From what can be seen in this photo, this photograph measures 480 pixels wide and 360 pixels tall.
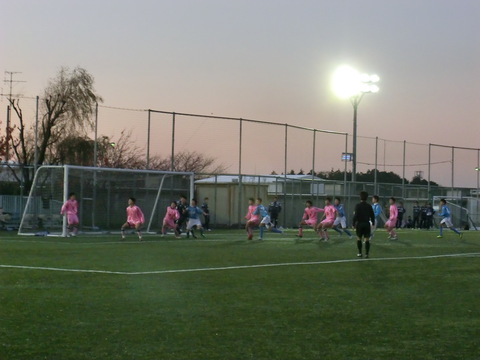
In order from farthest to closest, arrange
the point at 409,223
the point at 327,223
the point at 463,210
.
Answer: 1. the point at 463,210
2. the point at 409,223
3. the point at 327,223

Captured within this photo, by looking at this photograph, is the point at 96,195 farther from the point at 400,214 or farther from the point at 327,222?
the point at 400,214

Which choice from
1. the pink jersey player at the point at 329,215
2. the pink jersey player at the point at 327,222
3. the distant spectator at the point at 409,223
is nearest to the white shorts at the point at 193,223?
the pink jersey player at the point at 327,222

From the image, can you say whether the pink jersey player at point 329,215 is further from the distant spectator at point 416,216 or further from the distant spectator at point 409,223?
the distant spectator at point 409,223

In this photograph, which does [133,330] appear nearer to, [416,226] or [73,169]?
[73,169]

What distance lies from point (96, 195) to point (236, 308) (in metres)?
25.1

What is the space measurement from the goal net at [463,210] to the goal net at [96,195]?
24188 mm

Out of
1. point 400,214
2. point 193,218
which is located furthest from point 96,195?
point 400,214

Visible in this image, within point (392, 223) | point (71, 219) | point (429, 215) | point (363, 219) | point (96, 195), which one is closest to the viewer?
point (363, 219)

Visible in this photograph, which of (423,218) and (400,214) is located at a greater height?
(400,214)

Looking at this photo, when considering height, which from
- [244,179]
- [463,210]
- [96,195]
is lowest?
[463,210]

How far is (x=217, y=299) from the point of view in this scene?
12.2m

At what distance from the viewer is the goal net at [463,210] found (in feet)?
188

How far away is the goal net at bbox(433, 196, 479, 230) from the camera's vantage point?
57.2 meters

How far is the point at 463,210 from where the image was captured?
5831 centimetres
